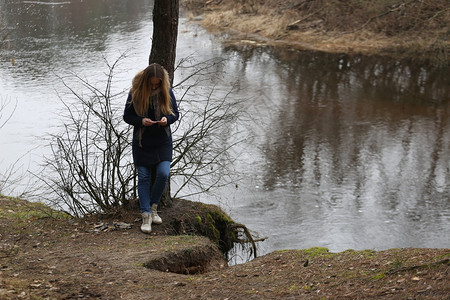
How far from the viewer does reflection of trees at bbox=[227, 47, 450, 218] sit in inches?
476

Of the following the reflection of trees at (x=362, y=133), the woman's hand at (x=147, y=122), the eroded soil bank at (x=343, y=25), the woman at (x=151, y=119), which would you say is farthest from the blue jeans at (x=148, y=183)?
the eroded soil bank at (x=343, y=25)

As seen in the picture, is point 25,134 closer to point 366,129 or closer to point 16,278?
point 366,129

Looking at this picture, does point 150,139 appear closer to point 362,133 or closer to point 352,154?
point 352,154

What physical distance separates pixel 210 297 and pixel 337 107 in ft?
43.0

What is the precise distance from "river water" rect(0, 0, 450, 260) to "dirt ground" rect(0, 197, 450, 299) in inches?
97.5

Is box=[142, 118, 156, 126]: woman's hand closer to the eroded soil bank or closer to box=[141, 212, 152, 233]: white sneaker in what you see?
box=[141, 212, 152, 233]: white sneaker

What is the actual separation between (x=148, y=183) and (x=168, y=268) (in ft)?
3.20

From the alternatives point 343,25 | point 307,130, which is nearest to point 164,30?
point 307,130

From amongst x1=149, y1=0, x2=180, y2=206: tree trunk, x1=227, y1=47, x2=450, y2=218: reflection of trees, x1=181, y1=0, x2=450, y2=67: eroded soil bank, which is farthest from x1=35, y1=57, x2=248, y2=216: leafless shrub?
x1=181, y1=0, x2=450, y2=67: eroded soil bank

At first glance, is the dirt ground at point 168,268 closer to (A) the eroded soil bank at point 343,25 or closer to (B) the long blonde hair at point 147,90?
(B) the long blonde hair at point 147,90

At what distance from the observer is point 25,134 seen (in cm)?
1408

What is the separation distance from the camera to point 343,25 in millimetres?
26547

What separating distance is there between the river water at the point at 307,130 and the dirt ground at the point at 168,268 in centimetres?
248

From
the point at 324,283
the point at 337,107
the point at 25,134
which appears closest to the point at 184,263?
the point at 324,283
